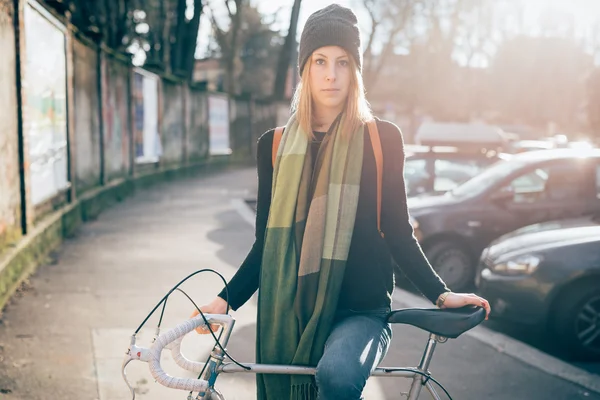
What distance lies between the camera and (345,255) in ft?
8.92

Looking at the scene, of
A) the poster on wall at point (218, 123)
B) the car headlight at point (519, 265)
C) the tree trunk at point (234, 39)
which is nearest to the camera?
the car headlight at point (519, 265)

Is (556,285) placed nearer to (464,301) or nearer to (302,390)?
(464,301)

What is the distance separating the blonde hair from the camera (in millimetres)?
2840

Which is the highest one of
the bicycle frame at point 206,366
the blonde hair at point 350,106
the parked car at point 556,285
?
the blonde hair at point 350,106

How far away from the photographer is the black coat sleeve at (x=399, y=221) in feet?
9.34

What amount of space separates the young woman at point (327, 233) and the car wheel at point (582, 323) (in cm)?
381

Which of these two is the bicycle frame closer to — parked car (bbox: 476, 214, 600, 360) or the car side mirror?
parked car (bbox: 476, 214, 600, 360)

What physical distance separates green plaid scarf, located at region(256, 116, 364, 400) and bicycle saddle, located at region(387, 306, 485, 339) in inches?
9.2

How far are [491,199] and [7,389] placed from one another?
5.61 metres

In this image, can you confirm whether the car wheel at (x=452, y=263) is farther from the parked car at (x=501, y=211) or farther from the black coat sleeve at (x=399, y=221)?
the black coat sleeve at (x=399, y=221)

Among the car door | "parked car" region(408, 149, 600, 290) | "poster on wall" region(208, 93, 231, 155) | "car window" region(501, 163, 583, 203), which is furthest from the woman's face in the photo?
"poster on wall" region(208, 93, 231, 155)

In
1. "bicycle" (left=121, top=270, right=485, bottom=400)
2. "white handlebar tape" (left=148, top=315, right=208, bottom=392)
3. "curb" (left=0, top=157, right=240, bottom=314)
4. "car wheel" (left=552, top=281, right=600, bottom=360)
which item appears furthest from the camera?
"curb" (left=0, top=157, right=240, bottom=314)

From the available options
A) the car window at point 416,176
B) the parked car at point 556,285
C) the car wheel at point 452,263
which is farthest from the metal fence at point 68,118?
the car window at point 416,176

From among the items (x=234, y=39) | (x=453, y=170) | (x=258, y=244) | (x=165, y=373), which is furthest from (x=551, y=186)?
(x=234, y=39)
